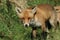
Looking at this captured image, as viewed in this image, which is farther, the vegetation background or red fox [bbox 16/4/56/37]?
the vegetation background

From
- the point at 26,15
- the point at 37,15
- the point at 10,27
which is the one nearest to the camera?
the point at 26,15

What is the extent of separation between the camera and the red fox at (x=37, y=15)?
26.2ft

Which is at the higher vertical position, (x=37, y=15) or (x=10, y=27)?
(x=37, y=15)

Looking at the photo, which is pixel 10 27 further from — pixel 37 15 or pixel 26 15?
pixel 26 15

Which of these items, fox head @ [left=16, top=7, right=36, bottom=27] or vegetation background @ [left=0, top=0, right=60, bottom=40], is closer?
fox head @ [left=16, top=7, right=36, bottom=27]

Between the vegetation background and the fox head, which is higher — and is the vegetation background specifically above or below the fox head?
below

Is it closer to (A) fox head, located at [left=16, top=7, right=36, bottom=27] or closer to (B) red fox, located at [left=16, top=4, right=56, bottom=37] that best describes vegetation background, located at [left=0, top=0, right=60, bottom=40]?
(B) red fox, located at [left=16, top=4, right=56, bottom=37]

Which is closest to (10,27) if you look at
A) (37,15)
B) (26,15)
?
(37,15)

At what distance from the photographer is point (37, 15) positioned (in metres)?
8.64

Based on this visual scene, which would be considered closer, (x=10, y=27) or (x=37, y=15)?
(x=37, y=15)

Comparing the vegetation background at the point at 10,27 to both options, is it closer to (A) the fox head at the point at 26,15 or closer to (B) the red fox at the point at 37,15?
(B) the red fox at the point at 37,15

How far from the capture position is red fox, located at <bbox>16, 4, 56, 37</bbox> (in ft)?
26.2

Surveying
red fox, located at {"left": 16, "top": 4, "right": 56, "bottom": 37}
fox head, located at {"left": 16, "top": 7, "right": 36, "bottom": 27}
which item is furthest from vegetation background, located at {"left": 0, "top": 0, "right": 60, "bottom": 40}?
fox head, located at {"left": 16, "top": 7, "right": 36, "bottom": 27}

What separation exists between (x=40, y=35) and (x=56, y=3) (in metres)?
2.93
